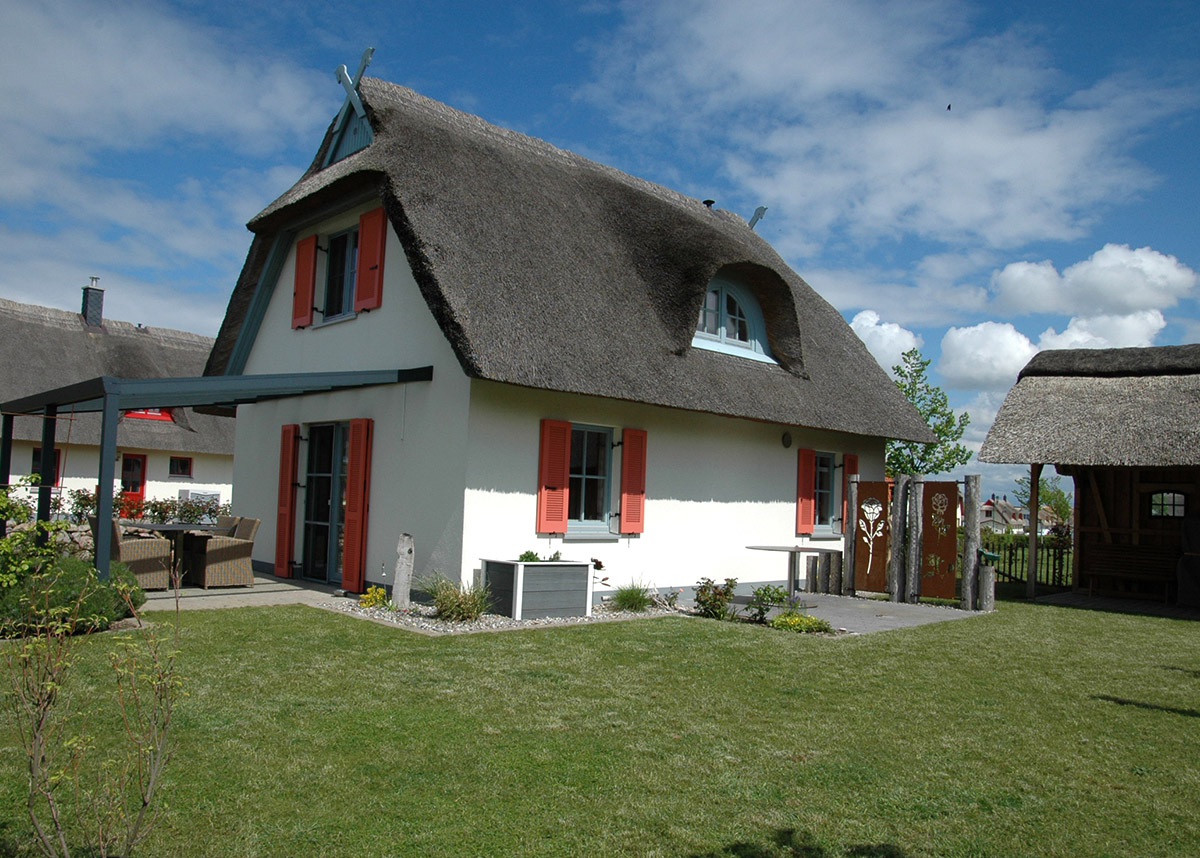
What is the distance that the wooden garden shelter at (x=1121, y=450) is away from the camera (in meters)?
13.0

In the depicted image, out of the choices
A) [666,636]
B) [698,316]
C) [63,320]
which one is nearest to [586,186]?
[698,316]

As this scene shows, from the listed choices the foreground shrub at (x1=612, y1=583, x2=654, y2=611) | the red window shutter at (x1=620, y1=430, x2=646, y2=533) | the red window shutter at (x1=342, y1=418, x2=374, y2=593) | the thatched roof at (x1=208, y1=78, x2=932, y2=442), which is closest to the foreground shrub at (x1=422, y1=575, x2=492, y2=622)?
the red window shutter at (x1=342, y1=418, x2=374, y2=593)

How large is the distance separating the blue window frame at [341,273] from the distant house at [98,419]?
10.9 m

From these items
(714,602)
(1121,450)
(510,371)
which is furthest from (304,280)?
(1121,450)

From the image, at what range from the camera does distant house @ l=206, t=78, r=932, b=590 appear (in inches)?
378

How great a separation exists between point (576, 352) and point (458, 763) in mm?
5860

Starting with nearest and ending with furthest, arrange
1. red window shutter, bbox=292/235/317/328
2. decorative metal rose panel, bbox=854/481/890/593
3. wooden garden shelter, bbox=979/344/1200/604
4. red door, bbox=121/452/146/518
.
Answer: red window shutter, bbox=292/235/317/328, decorative metal rose panel, bbox=854/481/890/593, wooden garden shelter, bbox=979/344/1200/604, red door, bbox=121/452/146/518

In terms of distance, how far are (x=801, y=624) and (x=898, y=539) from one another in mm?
3517

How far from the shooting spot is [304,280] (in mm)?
12016

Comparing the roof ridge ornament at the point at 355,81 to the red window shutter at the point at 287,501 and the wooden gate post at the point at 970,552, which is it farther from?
the wooden gate post at the point at 970,552

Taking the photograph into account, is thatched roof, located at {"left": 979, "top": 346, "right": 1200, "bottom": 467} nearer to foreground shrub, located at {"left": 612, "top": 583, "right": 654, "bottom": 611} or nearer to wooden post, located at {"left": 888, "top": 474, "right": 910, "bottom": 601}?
wooden post, located at {"left": 888, "top": 474, "right": 910, "bottom": 601}

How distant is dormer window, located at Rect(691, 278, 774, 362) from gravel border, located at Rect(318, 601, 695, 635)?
Answer: 4.16 metres

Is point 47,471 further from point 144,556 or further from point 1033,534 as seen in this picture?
point 1033,534

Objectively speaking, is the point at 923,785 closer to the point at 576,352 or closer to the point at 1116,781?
the point at 1116,781
